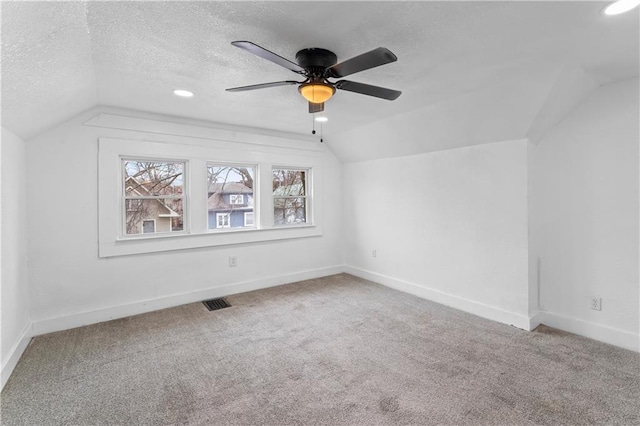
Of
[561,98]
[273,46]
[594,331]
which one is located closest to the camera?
[273,46]

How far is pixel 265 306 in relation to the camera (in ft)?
12.4

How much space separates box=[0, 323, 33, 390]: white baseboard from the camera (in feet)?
7.35

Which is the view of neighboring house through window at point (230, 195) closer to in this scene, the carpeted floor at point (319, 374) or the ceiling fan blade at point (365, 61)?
the carpeted floor at point (319, 374)

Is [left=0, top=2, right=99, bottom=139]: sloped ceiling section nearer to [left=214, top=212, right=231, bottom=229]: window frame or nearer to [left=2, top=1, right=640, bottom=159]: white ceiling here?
[left=2, top=1, right=640, bottom=159]: white ceiling

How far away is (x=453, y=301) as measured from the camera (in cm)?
373

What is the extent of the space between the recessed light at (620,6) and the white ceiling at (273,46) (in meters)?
0.05

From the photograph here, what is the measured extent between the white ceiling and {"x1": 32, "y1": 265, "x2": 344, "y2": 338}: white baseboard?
1.85 metres

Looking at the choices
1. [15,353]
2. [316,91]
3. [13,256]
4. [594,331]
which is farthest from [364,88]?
[15,353]

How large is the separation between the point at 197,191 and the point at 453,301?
3511mm

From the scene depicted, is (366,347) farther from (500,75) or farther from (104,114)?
(104,114)

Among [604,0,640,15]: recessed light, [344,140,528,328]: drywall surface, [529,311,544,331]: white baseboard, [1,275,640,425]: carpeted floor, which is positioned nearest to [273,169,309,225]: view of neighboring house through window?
[344,140,528,328]: drywall surface

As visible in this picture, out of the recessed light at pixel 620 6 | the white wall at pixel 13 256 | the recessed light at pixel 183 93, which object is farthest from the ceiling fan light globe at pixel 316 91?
the white wall at pixel 13 256

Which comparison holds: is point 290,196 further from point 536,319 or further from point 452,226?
point 536,319

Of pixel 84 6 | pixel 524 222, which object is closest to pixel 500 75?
pixel 524 222
